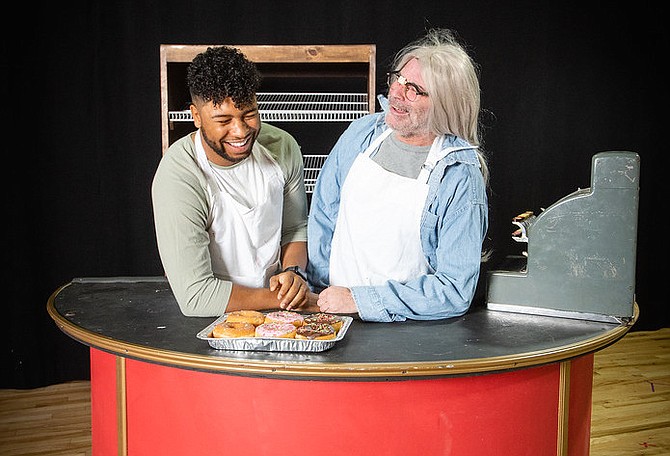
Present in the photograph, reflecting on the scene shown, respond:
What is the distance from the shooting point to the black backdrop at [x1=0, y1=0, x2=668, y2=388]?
452 cm

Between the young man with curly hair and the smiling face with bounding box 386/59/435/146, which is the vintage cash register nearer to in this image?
the smiling face with bounding box 386/59/435/146

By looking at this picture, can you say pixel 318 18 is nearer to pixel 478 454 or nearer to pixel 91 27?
pixel 91 27

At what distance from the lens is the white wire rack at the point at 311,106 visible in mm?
4465

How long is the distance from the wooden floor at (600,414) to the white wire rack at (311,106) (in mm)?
1957

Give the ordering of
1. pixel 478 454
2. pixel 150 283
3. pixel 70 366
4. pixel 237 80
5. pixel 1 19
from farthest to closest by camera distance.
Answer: pixel 70 366 → pixel 1 19 → pixel 150 283 → pixel 237 80 → pixel 478 454

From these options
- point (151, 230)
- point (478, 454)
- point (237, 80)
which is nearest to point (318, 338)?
point (478, 454)

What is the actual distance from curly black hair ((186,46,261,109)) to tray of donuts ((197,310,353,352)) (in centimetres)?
71

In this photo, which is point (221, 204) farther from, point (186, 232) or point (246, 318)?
point (246, 318)

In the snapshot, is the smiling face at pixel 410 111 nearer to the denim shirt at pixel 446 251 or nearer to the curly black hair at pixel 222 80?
the denim shirt at pixel 446 251

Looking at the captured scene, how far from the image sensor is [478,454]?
81.3 inches

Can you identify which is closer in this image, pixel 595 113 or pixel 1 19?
pixel 1 19

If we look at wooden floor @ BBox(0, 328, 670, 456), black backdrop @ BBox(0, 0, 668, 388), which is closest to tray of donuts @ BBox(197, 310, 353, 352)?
wooden floor @ BBox(0, 328, 670, 456)

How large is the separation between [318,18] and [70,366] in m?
2.63

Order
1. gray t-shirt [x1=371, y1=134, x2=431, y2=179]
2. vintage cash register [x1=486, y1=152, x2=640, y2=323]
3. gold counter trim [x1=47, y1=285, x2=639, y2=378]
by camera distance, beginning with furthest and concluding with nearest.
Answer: gray t-shirt [x1=371, y1=134, x2=431, y2=179] → vintage cash register [x1=486, y1=152, x2=640, y2=323] → gold counter trim [x1=47, y1=285, x2=639, y2=378]
